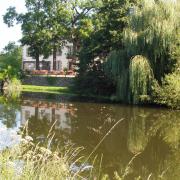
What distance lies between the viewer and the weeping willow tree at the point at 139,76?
27.8 meters

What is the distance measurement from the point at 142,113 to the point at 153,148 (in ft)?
35.0

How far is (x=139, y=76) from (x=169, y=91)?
205 centimetres

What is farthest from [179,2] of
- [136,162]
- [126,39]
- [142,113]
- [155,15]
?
[136,162]

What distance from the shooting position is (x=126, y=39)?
2895cm

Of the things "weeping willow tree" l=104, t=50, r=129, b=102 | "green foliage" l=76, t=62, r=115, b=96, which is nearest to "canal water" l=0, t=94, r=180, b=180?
"weeping willow tree" l=104, t=50, r=129, b=102

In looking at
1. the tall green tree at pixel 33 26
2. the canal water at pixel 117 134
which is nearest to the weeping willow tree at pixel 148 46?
the canal water at pixel 117 134

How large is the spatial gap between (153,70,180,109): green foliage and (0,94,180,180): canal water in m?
0.71

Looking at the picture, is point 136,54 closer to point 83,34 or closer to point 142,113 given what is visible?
point 142,113

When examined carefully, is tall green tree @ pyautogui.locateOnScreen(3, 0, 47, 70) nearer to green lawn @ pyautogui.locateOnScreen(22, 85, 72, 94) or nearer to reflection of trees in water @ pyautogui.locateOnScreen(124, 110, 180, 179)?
green lawn @ pyautogui.locateOnScreen(22, 85, 72, 94)

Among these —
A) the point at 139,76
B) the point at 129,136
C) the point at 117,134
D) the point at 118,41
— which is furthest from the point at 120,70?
the point at 129,136

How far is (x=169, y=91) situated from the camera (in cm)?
2717

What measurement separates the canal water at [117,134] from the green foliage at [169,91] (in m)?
0.71

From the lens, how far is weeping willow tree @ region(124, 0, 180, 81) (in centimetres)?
2768

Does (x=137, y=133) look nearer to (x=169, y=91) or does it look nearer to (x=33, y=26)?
(x=169, y=91)
